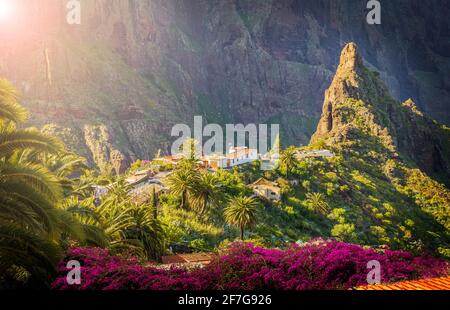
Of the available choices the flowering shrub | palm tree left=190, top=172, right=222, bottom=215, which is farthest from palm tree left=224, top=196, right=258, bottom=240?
the flowering shrub

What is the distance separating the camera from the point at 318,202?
54.5 metres

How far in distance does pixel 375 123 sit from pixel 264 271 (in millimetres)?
70457

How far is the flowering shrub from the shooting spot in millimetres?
13898

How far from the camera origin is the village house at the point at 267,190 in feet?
173

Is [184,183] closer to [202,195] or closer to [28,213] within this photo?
[202,195]

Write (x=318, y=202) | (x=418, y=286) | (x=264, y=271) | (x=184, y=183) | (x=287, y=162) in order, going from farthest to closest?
(x=287, y=162), (x=318, y=202), (x=184, y=183), (x=264, y=271), (x=418, y=286)

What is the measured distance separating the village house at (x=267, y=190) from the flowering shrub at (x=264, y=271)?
118 ft

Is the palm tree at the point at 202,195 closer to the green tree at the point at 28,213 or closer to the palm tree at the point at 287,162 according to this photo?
the palm tree at the point at 287,162

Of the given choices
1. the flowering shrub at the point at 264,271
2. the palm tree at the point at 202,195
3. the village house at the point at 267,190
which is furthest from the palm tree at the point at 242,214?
the flowering shrub at the point at 264,271

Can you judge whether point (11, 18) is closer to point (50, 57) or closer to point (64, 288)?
point (50, 57)

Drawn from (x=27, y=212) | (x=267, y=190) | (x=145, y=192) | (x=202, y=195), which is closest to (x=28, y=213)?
(x=27, y=212)

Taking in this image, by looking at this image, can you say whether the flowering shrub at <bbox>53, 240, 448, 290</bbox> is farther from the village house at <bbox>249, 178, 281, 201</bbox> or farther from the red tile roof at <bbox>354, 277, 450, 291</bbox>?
the village house at <bbox>249, 178, 281, 201</bbox>
